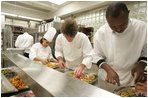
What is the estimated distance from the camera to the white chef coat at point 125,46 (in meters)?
1.61

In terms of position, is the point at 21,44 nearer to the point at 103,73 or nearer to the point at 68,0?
the point at 68,0

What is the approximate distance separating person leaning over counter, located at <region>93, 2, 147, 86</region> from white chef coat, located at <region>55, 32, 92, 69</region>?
0.62 metres

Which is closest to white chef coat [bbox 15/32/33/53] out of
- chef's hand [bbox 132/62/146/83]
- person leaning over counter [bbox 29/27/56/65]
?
person leaning over counter [bbox 29/27/56/65]

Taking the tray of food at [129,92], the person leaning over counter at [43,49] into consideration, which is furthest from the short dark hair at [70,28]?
the person leaning over counter at [43,49]

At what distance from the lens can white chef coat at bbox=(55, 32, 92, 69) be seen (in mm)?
2469

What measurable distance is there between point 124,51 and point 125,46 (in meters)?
0.05

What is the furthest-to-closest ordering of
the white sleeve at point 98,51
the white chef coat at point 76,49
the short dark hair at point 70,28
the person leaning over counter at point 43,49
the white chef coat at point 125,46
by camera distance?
1. the person leaning over counter at point 43,49
2. the white chef coat at point 76,49
3. the short dark hair at point 70,28
4. the white sleeve at point 98,51
5. the white chef coat at point 125,46

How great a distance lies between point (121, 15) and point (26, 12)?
24.1 ft

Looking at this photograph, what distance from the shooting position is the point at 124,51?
1.66 metres

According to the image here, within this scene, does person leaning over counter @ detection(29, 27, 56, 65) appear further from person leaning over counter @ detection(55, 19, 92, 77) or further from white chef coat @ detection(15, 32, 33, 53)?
white chef coat @ detection(15, 32, 33, 53)

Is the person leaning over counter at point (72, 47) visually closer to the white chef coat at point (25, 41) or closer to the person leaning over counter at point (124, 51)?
the person leaning over counter at point (124, 51)

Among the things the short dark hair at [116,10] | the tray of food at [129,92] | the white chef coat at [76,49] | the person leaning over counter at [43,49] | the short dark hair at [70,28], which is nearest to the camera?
the tray of food at [129,92]

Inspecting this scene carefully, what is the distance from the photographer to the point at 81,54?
2.56 m

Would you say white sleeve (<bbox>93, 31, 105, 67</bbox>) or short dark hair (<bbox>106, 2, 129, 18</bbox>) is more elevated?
short dark hair (<bbox>106, 2, 129, 18</bbox>)
